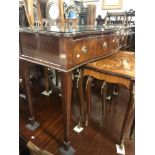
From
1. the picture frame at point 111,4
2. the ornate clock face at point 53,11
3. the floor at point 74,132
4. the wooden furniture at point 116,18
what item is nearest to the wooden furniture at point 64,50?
the floor at point 74,132

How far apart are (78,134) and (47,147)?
0.82 ft

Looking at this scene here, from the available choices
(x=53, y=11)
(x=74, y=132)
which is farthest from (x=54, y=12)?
(x=74, y=132)

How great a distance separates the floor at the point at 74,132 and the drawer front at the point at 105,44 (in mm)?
A: 592

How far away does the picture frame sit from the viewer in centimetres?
241

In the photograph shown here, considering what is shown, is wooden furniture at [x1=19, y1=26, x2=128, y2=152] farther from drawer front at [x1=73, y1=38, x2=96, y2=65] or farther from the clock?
the clock

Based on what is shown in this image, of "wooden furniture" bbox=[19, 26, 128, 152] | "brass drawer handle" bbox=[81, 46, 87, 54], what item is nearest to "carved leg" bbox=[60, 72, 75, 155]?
"wooden furniture" bbox=[19, 26, 128, 152]

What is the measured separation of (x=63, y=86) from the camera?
0.84 m

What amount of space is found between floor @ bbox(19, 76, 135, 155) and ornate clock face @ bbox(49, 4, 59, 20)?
2.71ft

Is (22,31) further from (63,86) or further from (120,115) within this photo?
(120,115)

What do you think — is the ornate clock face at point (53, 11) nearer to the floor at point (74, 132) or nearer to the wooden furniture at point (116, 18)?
the floor at point (74, 132)

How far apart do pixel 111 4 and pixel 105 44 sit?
167cm

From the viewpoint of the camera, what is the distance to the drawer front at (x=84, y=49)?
0.82 m
